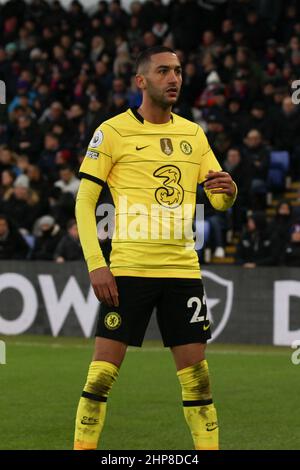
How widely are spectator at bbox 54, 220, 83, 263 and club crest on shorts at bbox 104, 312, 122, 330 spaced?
36.2 feet

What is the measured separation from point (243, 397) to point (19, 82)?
14606mm

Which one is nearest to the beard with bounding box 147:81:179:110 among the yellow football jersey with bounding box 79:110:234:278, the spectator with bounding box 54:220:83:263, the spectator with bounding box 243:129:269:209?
the yellow football jersey with bounding box 79:110:234:278

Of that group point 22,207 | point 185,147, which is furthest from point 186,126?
point 22,207

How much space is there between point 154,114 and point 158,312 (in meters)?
1.18

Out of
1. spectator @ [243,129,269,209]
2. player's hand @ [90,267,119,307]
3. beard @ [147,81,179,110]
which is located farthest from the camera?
spectator @ [243,129,269,209]

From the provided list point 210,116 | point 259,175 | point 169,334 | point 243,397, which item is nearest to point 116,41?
point 210,116

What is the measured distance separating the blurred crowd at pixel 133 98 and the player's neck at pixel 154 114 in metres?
9.83

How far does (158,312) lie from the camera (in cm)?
672

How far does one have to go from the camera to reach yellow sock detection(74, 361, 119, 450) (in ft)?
21.3

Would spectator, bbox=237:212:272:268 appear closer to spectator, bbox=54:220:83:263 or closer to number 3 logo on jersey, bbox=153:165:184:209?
spectator, bbox=54:220:83:263

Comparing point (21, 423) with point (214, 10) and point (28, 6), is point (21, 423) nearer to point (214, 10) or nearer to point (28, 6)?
point (214, 10)

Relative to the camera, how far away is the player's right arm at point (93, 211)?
6.50m

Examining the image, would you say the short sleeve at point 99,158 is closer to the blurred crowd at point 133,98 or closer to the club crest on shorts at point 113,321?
the club crest on shorts at point 113,321

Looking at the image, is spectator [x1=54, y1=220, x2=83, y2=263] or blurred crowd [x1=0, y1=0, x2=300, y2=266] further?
blurred crowd [x1=0, y1=0, x2=300, y2=266]
